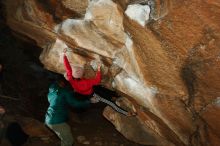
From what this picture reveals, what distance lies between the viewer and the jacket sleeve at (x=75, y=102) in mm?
8516

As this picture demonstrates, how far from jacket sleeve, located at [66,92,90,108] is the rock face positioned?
66 cm

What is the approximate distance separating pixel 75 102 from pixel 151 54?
9.26 feet

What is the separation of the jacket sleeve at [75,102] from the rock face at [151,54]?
0.66 metres

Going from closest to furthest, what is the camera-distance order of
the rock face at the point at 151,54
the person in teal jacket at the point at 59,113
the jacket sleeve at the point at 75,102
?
the rock face at the point at 151,54, the person in teal jacket at the point at 59,113, the jacket sleeve at the point at 75,102

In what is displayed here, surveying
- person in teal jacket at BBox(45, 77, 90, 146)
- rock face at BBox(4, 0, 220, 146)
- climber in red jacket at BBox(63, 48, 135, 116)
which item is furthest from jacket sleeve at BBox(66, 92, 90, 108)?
rock face at BBox(4, 0, 220, 146)

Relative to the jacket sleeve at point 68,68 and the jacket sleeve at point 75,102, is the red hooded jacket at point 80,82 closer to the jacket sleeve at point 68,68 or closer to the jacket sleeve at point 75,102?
the jacket sleeve at point 68,68

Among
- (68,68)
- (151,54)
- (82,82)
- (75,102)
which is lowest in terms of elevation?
(75,102)

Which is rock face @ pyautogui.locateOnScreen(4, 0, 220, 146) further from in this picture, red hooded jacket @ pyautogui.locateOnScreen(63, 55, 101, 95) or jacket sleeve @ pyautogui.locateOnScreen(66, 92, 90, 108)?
jacket sleeve @ pyautogui.locateOnScreen(66, 92, 90, 108)

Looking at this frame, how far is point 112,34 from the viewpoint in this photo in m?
7.80

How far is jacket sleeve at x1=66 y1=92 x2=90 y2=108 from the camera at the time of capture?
8516 mm

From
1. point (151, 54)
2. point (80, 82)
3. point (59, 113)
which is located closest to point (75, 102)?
point (80, 82)

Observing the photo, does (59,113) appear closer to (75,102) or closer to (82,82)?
(75,102)

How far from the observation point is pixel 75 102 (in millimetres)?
8914

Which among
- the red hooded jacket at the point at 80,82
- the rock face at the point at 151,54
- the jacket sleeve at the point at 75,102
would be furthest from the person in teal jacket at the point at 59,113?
the rock face at the point at 151,54
